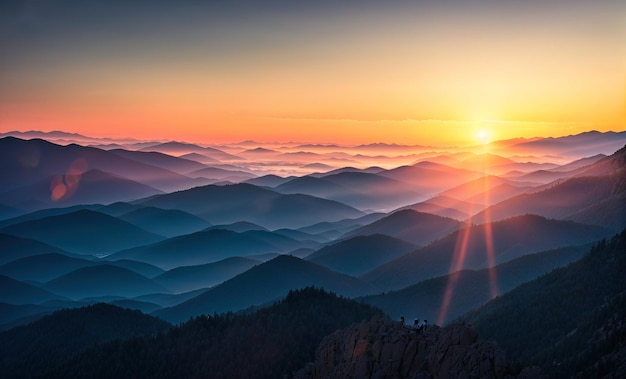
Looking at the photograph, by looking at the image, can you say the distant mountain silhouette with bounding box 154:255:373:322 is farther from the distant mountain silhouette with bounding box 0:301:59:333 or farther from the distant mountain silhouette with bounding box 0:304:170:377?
the distant mountain silhouette with bounding box 0:304:170:377

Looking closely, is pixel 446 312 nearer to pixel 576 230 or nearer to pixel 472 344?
pixel 576 230

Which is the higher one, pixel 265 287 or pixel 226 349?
pixel 226 349

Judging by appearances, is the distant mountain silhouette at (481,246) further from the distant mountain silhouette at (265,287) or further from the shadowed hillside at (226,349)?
the shadowed hillside at (226,349)

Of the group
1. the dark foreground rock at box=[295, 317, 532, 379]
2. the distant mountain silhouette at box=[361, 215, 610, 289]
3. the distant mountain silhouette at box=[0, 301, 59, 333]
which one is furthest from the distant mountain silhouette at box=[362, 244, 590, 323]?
the distant mountain silhouette at box=[0, 301, 59, 333]

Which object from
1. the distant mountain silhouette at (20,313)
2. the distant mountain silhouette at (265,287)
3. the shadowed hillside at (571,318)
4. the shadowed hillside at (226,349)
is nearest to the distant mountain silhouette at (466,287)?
the shadowed hillside at (571,318)

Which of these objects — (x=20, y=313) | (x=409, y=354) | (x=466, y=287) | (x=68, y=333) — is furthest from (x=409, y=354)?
(x=20, y=313)

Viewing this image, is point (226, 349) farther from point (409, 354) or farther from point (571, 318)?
point (571, 318)
